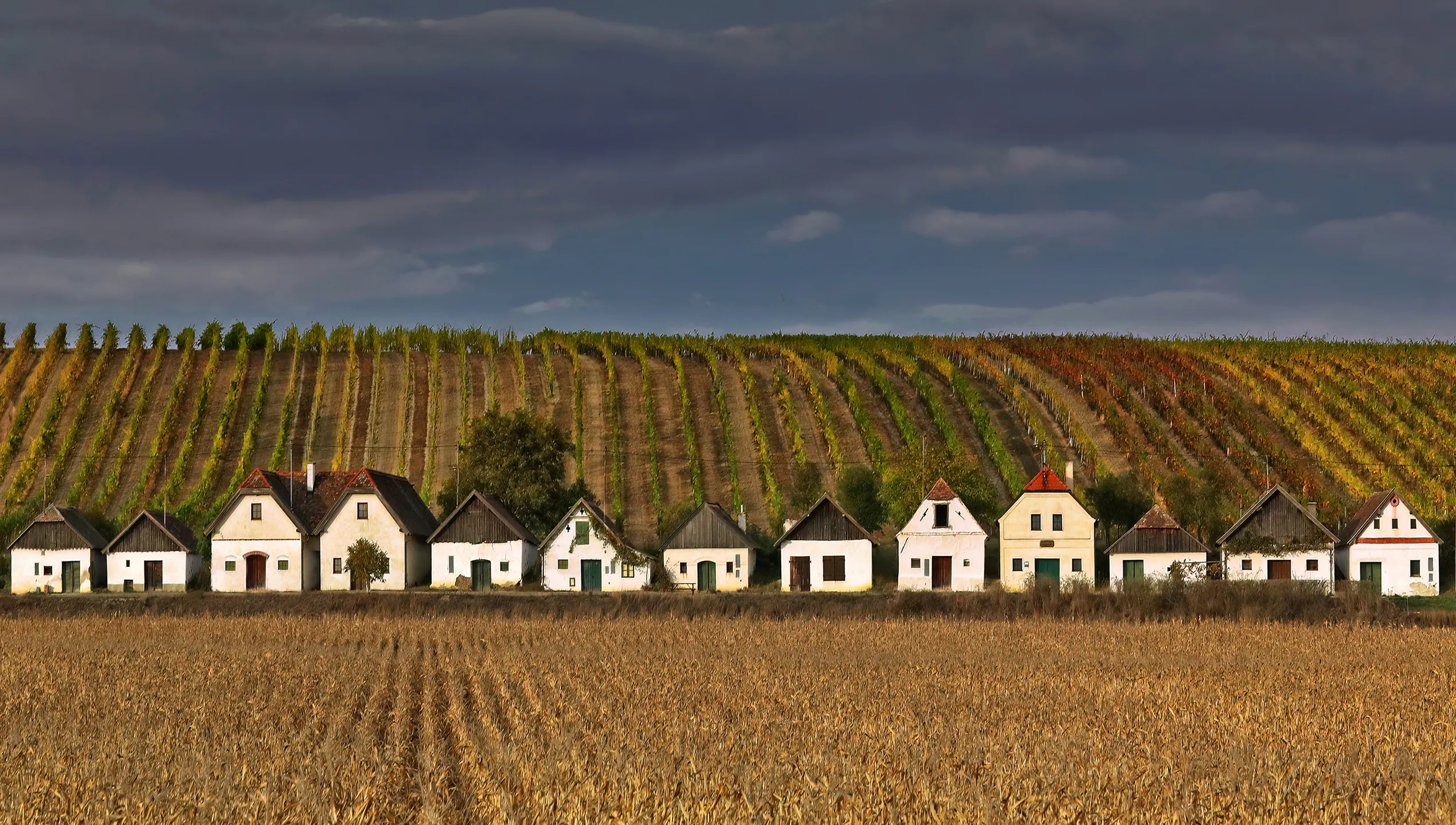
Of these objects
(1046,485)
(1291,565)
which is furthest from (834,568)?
(1291,565)

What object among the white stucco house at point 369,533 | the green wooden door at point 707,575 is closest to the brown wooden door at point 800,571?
A: the green wooden door at point 707,575

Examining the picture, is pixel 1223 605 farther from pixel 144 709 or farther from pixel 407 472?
pixel 407 472

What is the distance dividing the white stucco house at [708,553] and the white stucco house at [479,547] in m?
6.74

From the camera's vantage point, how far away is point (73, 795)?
46.2 ft

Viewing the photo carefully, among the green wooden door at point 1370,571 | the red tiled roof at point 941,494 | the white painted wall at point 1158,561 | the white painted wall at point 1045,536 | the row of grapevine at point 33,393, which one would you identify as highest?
the row of grapevine at point 33,393

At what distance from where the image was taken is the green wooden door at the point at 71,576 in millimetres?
61688

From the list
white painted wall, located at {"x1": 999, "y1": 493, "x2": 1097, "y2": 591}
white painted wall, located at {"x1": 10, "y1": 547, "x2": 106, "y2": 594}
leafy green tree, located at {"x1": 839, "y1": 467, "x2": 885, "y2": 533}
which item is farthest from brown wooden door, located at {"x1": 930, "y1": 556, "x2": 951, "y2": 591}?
white painted wall, located at {"x1": 10, "y1": 547, "x2": 106, "y2": 594}

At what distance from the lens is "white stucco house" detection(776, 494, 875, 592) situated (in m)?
59.6

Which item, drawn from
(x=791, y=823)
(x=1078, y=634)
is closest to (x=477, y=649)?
(x=1078, y=634)

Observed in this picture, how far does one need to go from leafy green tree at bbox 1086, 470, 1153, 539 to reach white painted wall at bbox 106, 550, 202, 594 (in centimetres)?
4238

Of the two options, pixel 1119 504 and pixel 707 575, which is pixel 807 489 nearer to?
pixel 707 575

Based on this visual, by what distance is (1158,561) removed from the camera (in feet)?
194

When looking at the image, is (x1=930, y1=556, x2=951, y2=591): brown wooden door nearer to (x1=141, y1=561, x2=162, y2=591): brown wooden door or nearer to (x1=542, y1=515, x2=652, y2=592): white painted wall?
(x1=542, y1=515, x2=652, y2=592): white painted wall

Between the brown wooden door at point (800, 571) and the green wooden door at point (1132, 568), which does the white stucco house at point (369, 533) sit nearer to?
the brown wooden door at point (800, 571)
